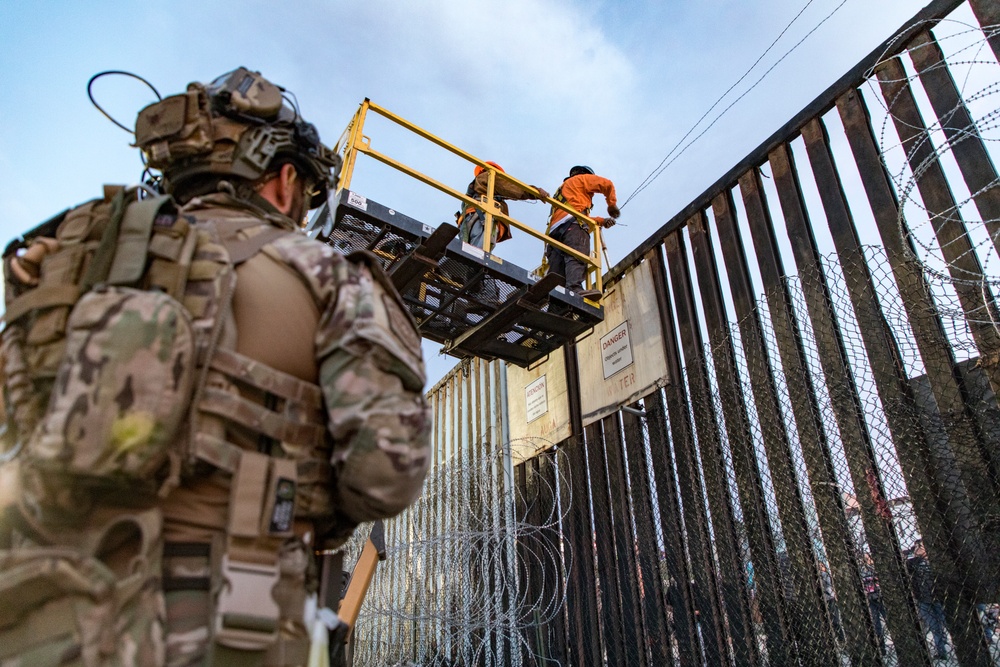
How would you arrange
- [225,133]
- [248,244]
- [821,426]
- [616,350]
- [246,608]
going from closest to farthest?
[246,608] → [248,244] → [225,133] → [821,426] → [616,350]

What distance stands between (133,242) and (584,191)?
7.41 m

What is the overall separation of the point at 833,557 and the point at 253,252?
5130 mm

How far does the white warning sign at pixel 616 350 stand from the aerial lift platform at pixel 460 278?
52 cm

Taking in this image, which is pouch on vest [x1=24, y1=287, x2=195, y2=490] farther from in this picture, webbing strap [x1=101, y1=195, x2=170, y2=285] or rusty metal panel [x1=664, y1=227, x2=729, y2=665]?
rusty metal panel [x1=664, y1=227, x2=729, y2=665]

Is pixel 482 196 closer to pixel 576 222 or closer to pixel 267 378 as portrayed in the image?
pixel 576 222

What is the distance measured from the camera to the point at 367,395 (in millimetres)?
1604

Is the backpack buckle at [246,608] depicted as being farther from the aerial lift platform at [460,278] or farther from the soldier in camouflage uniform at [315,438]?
the aerial lift platform at [460,278]

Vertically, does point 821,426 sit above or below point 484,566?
above

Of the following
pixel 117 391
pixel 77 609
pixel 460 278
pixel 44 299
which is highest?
pixel 460 278

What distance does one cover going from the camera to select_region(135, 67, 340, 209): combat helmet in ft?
6.93

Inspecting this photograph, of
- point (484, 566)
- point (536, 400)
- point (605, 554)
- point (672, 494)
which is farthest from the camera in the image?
point (536, 400)

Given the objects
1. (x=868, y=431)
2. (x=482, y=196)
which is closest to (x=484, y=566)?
(x=868, y=431)

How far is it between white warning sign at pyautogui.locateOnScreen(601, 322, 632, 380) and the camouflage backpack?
650cm

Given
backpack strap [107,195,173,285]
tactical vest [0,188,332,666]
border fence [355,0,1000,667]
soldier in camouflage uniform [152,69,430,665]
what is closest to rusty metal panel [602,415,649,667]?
border fence [355,0,1000,667]
